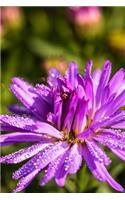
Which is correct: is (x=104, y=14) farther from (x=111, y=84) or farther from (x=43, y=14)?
(x=111, y=84)

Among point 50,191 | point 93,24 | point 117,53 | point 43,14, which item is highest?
point 43,14

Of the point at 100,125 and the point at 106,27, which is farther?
the point at 106,27

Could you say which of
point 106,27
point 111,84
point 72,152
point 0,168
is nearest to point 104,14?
point 106,27

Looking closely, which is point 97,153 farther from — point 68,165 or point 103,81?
point 103,81

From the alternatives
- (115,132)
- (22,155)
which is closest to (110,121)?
(115,132)

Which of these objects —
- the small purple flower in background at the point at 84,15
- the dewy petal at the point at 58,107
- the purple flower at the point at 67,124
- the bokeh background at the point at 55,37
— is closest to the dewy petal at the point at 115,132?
the purple flower at the point at 67,124

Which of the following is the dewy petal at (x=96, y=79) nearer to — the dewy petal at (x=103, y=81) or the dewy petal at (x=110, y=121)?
the dewy petal at (x=103, y=81)

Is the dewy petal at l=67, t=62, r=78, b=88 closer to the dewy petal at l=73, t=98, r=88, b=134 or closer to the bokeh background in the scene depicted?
the dewy petal at l=73, t=98, r=88, b=134
